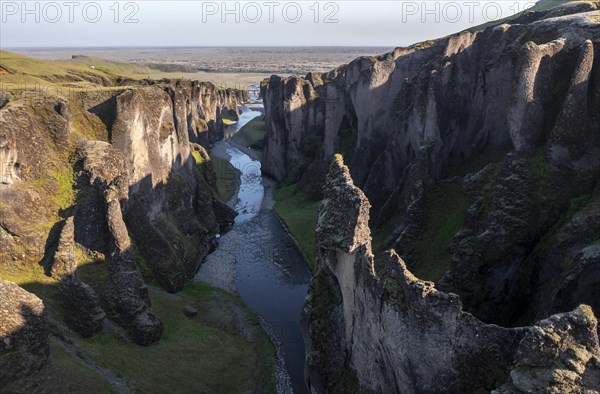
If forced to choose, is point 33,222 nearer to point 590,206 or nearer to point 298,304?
point 298,304

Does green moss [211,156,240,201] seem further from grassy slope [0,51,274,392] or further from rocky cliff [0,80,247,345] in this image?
grassy slope [0,51,274,392]

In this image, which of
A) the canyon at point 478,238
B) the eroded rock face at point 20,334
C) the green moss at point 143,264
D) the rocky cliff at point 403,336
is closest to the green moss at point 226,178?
the canyon at point 478,238

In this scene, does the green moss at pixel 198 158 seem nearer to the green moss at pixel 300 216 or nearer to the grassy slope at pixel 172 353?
the green moss at pixel 300 216

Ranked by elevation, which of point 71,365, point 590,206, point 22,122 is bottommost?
point 71,365

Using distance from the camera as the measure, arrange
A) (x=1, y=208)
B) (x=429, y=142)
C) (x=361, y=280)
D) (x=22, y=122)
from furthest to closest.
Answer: (x=429, y=142)
(x=22, y=122)
(x=1, y=208)
(x=361, y=280)

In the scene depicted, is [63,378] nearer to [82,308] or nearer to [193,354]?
[82,308]

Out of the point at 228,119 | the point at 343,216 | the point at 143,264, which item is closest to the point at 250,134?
the point at 228,119

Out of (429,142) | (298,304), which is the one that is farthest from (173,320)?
(429,142)
